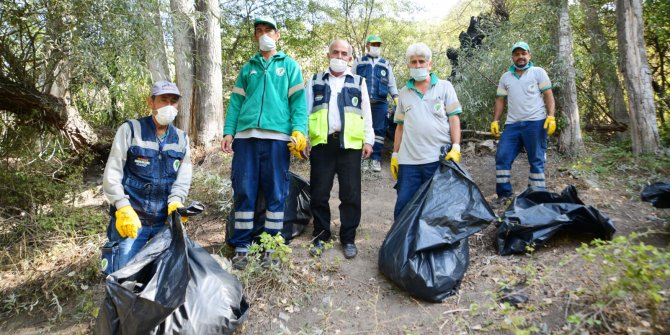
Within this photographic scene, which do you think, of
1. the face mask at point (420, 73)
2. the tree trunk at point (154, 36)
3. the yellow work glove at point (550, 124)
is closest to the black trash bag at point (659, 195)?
the yellow work glove at point (550, 124)

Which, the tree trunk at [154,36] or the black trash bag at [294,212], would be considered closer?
the black trash bag at [294,212]

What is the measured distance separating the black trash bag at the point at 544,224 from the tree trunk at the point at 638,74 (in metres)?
2.75

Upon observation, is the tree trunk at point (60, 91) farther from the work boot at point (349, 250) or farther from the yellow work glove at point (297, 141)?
the work boot at point (349, 250)

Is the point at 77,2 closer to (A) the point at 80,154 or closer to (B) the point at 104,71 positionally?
(B) the point at 104,71

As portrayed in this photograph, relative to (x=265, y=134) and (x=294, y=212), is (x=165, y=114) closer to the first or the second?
(x=265, y=134)

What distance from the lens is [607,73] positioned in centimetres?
685

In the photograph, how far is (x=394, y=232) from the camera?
9.14 feet

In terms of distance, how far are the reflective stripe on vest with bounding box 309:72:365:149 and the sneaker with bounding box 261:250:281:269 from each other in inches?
36.6

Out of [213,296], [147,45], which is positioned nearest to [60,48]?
[147,45]

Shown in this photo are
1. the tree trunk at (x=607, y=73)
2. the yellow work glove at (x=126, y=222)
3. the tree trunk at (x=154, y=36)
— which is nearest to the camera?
the yellow work glove at (x=126, y=222)

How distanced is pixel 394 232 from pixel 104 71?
3.12 metres

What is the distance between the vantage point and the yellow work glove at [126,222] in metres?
2.36

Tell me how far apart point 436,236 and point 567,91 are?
386 cm

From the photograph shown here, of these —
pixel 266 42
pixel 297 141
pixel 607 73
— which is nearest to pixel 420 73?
pixel 297 141
